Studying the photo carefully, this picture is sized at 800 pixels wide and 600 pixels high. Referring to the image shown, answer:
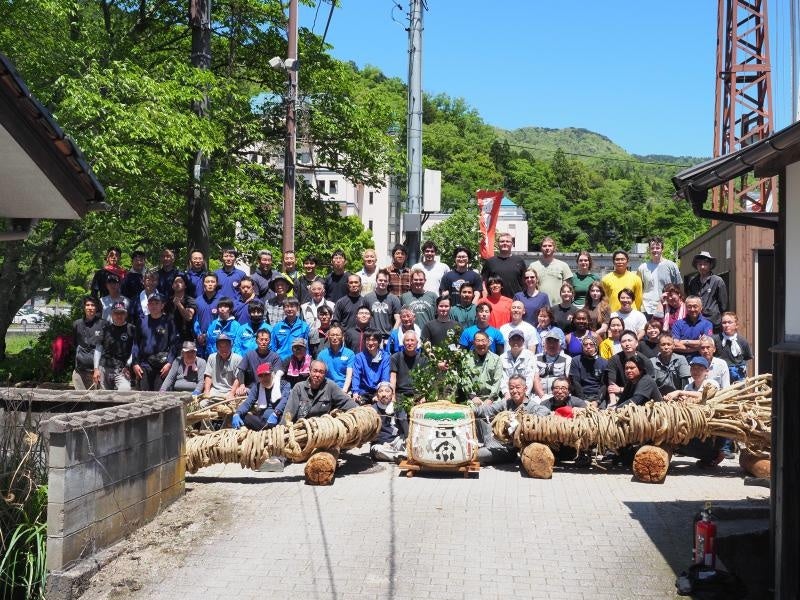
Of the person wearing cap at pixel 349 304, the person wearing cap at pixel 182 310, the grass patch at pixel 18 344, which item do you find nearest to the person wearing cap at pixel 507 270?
the person wearing cap at pixel 349 304

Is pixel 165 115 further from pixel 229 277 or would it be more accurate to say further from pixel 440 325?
pixel 440 325

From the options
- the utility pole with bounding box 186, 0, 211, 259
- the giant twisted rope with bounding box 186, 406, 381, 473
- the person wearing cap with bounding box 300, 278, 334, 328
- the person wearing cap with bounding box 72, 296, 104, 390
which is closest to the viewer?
the giant twisted rope with bounding box 186, 406, 381, 473

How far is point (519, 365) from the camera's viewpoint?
1134cm

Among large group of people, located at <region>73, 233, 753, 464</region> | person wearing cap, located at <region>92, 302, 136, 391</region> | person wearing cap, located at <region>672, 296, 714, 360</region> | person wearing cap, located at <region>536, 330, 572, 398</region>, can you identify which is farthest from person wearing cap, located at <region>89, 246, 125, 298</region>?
person wearing cap, located at <region>672, 296, 714, 360</region>

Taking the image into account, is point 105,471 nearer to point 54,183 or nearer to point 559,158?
point 54,183

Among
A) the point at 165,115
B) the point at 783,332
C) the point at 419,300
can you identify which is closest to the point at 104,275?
the point at 165,115

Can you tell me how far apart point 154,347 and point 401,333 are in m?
3.49

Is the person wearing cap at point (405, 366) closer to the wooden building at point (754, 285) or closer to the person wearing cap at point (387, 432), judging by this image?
the person wearing cap at point (387, 432)

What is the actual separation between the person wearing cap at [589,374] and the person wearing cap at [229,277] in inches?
198

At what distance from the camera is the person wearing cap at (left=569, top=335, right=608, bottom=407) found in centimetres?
1117

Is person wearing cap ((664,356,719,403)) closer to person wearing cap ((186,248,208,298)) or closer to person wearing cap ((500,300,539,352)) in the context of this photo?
person wearing cap ((500,300,539,352))

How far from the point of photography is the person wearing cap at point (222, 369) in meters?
11.9

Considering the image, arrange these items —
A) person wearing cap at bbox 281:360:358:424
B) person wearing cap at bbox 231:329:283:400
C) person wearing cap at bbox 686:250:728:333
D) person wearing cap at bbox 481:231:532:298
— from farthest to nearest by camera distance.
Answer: person wearing cap at bbox 481:231:532:298 → person wearing cap at bbox 686:250:728:333 → person wearing cap at bbox 231:329:283:400 → person wearing cap at bbox 281:360:358:424

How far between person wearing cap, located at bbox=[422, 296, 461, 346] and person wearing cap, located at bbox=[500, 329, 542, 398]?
30.7 inches
